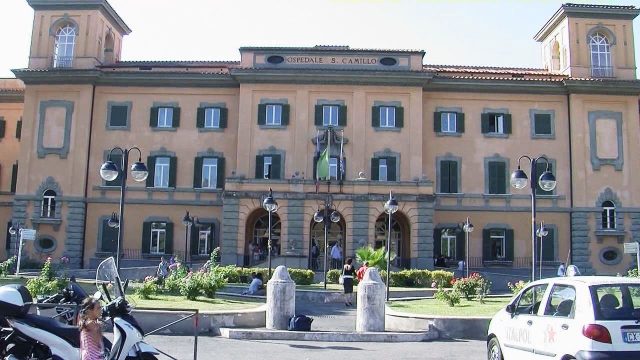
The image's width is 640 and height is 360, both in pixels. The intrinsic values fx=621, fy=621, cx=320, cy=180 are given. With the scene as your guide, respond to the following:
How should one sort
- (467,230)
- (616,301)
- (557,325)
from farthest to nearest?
(467,230) → (557,325) → (616,301)

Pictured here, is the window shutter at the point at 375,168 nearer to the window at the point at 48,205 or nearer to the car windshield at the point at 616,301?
the window at the point at 48,205

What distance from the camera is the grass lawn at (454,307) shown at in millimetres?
16906

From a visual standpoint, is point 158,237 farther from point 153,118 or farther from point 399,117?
point 399,117

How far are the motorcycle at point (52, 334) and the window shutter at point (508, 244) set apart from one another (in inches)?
1156

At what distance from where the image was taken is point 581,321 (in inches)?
310

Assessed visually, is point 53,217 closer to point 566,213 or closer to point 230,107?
point 230,107

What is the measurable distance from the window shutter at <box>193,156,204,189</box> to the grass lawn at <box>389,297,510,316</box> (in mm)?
18176

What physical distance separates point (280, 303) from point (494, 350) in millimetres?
6127

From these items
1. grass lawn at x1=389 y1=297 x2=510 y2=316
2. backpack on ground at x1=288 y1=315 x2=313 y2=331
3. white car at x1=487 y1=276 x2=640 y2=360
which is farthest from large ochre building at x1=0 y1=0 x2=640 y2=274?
white car at x1=487 y1=276 x2=640 y2=360

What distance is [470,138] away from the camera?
3628cm

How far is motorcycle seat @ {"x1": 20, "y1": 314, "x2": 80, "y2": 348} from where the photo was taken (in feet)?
28.0

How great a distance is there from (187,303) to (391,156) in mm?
19678

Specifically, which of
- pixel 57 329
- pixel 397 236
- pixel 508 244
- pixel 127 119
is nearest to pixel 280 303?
pixel 57 329

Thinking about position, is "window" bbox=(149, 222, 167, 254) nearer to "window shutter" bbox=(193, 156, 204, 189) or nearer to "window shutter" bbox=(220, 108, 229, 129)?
"window shutter" bbox=(193, 156, 204, 189)
